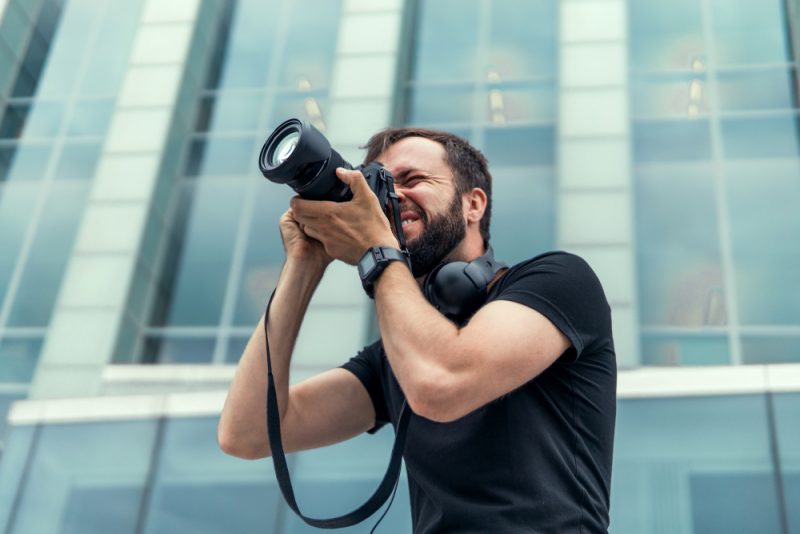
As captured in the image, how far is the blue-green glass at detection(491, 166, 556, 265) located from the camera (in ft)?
28.4

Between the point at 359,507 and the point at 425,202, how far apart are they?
0.74m

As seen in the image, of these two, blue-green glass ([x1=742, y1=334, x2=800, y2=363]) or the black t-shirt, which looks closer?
the black t-shirt

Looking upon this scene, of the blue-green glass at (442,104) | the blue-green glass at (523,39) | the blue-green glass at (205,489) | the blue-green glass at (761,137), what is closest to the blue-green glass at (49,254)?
the blue-green glass at (205,489)

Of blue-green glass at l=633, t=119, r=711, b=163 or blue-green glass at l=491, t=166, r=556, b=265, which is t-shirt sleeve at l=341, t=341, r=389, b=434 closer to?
blue-green glass at l=491, t=166, r=556, b=265

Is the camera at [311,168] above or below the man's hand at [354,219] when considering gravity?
above

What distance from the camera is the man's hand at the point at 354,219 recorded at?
198cm

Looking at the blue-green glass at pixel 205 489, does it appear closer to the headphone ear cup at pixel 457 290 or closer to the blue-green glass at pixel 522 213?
the blue-green glass at pixel 522 213

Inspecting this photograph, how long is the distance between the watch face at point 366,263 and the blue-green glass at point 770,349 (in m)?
6.48

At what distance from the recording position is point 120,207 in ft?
30.4

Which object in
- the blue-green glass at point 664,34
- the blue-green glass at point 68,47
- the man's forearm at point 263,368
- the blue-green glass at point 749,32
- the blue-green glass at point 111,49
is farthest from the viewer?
the blue-green glass at point 68,47

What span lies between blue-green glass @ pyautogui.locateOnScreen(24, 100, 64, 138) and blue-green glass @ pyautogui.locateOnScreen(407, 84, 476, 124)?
12.9 feet

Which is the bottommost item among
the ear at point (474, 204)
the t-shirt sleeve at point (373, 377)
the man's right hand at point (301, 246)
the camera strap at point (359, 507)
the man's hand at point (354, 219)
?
the camera strap at point (359, 507)

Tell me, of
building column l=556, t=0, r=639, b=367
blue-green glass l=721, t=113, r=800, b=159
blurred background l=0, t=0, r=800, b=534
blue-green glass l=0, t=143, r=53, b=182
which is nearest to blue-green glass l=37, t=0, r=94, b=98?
blurred background l=0, t=0, r=800, b=534

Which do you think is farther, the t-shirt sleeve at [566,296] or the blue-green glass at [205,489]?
the blue-green glass at [205,489]
